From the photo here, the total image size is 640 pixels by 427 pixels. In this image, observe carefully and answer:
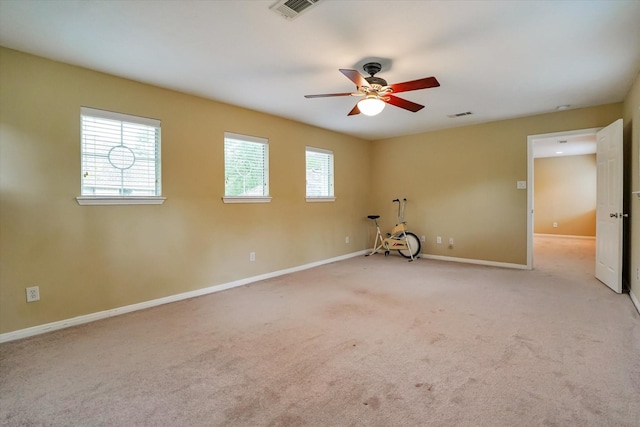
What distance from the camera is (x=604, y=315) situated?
3008 millimetres

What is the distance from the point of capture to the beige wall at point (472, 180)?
5000 millimetres

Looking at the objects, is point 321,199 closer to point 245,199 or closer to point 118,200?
point 245,199

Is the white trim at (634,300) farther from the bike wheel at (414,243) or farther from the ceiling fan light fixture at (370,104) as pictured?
the ceiling fan light fixture at (370,104)

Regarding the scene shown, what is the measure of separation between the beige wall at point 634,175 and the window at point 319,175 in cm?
407

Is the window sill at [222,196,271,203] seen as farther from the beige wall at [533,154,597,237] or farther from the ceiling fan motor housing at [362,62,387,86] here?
the beige wall at [533,154,597,237]

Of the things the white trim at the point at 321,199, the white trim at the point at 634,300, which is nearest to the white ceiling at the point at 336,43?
the white trim at the point at 321,199

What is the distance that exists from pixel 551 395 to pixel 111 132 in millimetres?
4249

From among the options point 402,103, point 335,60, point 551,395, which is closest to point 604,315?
point 551,395

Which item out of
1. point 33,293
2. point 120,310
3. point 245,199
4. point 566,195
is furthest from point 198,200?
point 566,195

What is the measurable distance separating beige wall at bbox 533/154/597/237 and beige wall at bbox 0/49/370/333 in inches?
316

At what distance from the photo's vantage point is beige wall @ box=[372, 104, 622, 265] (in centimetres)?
500

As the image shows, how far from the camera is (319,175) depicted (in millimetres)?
5711

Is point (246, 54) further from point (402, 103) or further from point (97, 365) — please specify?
point (97, 365)

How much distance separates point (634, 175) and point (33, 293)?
6.29m
